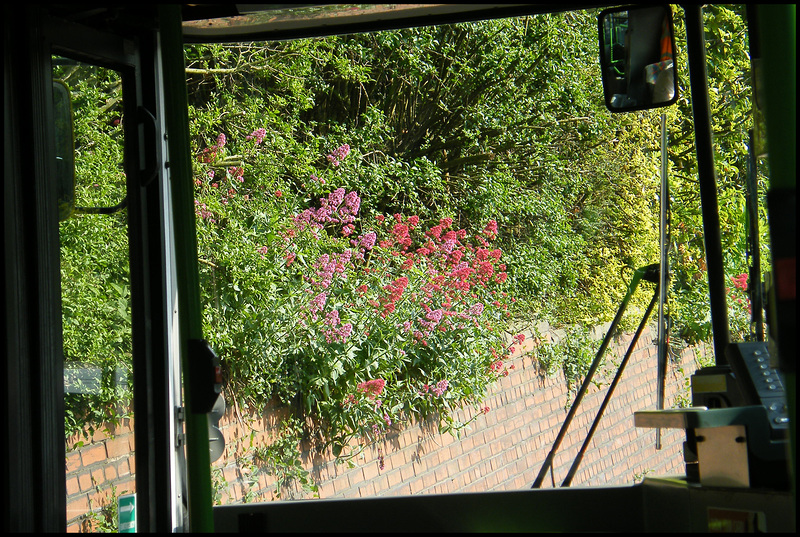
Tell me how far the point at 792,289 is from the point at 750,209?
1.12 m

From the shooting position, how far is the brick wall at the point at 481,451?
2.46 m

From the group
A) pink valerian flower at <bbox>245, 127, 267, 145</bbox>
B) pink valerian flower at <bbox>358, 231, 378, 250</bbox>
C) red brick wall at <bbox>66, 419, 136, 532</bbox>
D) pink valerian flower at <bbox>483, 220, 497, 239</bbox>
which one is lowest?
red brick wall at <bbox>66, 419, 136, 532</bbox>

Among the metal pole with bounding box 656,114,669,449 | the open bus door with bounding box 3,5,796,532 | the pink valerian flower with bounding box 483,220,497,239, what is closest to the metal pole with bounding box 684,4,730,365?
the open bus door with bounding box 3,5,796,532

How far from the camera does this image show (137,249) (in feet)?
7.19

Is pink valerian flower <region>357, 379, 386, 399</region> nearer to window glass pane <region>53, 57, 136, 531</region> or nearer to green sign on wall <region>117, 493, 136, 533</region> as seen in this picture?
window glass pane <region>53, 57, 136, 531</region>

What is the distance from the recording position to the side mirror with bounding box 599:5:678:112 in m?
2.35

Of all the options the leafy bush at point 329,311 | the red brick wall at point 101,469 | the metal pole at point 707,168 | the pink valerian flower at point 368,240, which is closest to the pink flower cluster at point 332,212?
the leafy bush at point 329,311

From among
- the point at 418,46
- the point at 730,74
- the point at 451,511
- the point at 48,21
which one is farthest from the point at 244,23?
the point at 730,74

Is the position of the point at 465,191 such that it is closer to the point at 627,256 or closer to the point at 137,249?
the point at 627,256

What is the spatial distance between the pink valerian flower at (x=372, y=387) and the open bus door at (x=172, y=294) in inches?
122

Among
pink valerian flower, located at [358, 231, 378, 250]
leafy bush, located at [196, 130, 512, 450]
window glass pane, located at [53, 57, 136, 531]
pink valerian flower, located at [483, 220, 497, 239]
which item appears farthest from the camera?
pink valerian flower, located at [483, 220, 497, 239]

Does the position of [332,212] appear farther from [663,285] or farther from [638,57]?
[663,285]

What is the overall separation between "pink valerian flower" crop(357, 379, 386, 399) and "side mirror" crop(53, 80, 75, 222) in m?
3.56

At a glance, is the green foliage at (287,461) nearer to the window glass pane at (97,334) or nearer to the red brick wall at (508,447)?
the red brick wall at (508,447)
